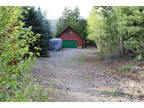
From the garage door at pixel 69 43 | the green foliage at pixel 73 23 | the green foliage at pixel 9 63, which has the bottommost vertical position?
the garage door at pixel 69 43

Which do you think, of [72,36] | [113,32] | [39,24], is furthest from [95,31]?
[39,24]

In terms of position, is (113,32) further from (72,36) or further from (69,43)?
(69,43)

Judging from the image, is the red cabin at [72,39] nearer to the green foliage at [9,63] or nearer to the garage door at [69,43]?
the garage door at [69,43]

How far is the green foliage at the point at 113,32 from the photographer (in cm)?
502

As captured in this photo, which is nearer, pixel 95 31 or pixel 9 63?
pixel 9 63

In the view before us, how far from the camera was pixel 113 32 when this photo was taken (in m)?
6.19

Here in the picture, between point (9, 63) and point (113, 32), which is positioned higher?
point (113, 32)

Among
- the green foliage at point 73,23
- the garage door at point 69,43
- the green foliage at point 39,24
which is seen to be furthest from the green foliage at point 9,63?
the garage door at point 69,43

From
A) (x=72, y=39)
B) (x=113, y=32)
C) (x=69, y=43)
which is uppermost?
(x=113, y=32)

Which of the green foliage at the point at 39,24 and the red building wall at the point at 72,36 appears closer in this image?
the green foliage at the point at 39,24

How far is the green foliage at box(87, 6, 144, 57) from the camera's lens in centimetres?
502

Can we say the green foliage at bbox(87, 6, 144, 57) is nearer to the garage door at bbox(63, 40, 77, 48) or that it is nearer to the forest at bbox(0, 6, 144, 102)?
the forest at bbox(0, 6, 144, 102)
